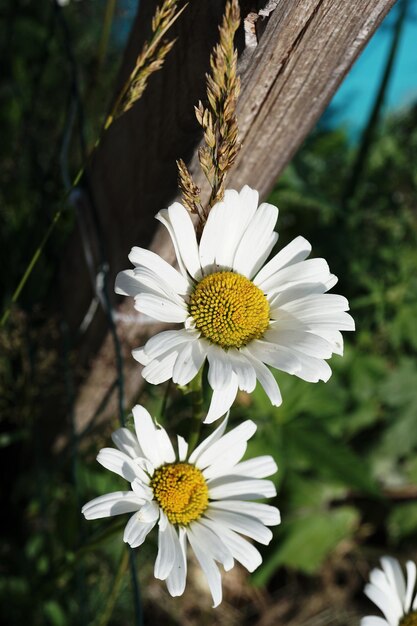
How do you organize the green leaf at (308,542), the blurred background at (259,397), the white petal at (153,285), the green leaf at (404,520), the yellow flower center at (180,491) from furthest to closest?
the green leaf at (404,520) < the green leaf at (308,542) < the blurred background at (259,397) < the yellow flower center at (180,491) < the white petal at (153,285)

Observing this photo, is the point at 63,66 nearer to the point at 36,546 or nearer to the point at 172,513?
the point at 36,546

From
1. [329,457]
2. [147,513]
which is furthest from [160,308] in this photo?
[329,457]

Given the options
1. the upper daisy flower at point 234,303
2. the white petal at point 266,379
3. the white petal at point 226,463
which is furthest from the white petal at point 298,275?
the white petal at point 226,463

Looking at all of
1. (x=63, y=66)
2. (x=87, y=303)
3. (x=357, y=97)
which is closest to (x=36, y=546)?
(x=87, y=303)

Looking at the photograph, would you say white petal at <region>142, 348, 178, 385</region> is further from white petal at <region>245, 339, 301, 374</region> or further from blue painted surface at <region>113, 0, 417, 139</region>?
blue painted surface at <region>113, 0, 417, 139</region>

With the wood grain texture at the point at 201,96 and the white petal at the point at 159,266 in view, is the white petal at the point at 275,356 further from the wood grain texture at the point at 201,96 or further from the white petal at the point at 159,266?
the wood grain texture at the point at 201,96

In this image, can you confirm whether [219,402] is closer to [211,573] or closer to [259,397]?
[211,573]

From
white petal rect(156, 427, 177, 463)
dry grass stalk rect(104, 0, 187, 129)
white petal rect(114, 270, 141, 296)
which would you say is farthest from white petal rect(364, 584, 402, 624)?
dry grass stalk rect(104, 0, 187, 129)
